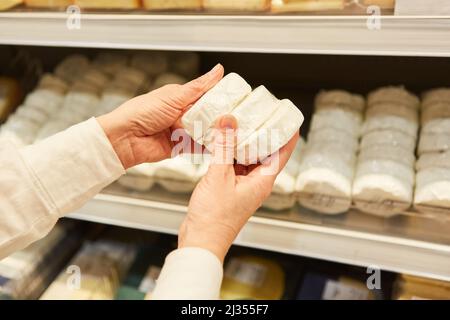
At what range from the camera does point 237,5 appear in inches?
34.7

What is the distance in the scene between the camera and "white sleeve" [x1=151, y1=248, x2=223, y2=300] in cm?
61

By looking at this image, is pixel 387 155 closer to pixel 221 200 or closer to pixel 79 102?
pixel 221 200

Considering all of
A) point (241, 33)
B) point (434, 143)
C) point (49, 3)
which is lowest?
point (434, 143)

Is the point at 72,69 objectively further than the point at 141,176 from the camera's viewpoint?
Yes

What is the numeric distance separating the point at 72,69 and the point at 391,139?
3.00 feet

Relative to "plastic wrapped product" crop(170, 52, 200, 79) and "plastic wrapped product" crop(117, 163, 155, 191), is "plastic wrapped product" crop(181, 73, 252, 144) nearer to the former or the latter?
"plastic wrapped product" crop(117, 163, 155, 191)

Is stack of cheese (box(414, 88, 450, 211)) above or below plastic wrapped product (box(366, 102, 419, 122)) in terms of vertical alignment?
below

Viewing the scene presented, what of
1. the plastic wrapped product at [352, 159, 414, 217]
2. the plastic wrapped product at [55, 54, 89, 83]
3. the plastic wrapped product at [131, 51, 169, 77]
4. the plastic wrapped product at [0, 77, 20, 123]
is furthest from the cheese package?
the plastic wrapped product at [0, 77, 20, 123]

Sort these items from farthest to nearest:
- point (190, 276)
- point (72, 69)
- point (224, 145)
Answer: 1. point (72, 69)
2. point (224, 145)
3. point (190, 276)

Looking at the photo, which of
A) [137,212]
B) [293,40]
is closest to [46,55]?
[137,212]

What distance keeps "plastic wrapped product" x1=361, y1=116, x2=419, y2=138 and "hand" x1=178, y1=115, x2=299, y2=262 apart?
37 centimetres

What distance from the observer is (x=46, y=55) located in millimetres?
1527

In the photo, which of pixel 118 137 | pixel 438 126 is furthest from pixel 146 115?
pixel 438 126
